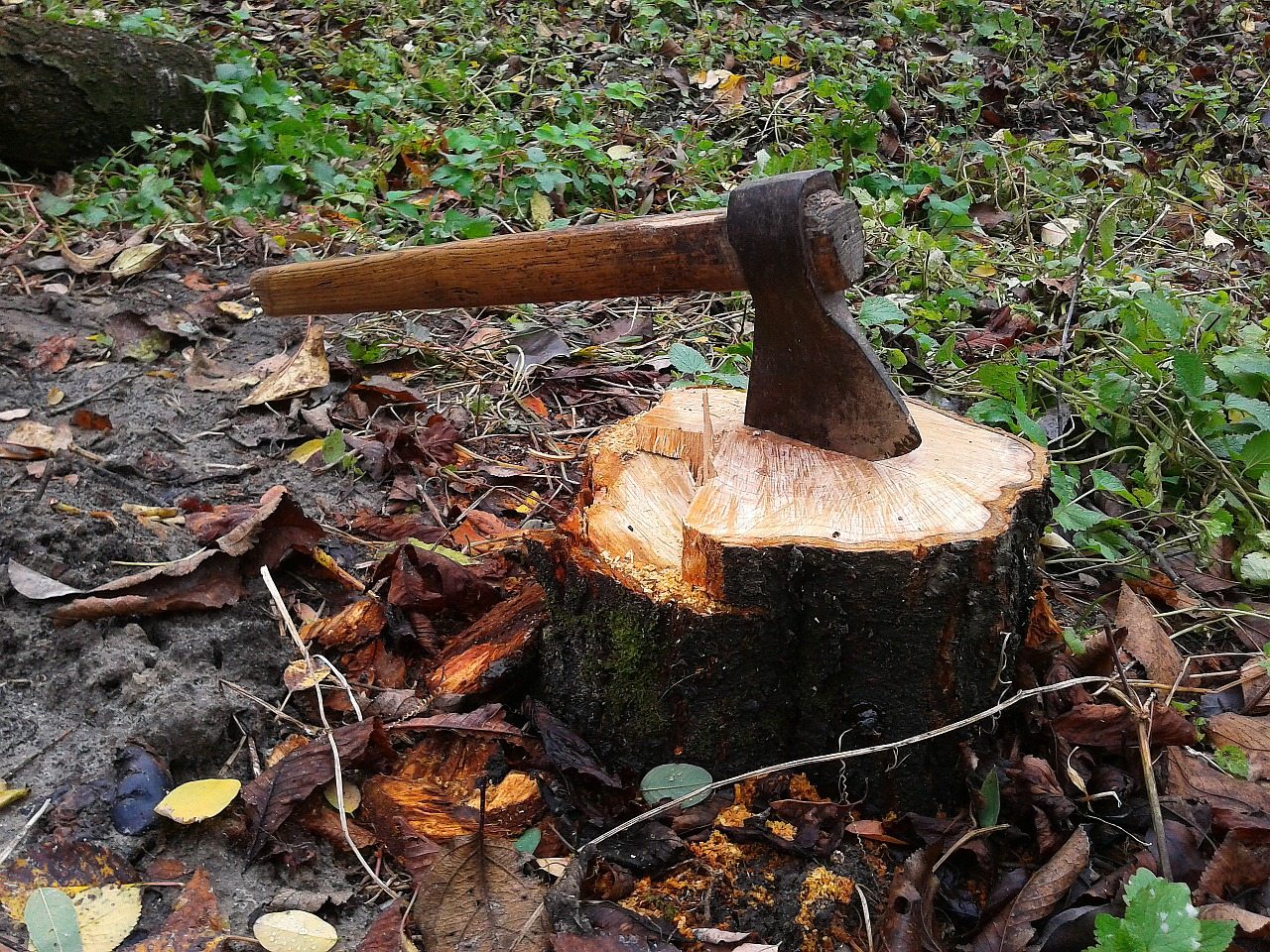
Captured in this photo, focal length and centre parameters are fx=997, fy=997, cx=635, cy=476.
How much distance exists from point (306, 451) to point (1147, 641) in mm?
2340

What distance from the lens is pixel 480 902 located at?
1770 mm

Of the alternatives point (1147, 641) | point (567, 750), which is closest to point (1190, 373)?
point (1147, 641)

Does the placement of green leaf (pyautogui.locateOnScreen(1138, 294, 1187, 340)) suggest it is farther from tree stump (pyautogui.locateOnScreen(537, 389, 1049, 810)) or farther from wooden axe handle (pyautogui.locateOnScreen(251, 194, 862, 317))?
wooden axe handle (pyautogui.locateOnScreen(251, 194, 862, 317))

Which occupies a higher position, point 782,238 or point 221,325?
point 782,238

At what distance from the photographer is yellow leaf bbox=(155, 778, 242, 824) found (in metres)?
1.79

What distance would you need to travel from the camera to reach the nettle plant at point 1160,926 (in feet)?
4.72

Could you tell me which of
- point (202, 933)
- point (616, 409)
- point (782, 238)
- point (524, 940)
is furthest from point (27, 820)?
point (616, 409)

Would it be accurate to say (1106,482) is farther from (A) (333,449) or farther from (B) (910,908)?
(A) (333,449)

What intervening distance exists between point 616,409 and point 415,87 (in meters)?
2.95

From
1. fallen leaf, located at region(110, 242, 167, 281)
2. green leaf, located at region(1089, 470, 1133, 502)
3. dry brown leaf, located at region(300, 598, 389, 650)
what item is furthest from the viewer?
fallen leaf, located at region(110, 242, 167, 281)

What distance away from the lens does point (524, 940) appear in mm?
1718

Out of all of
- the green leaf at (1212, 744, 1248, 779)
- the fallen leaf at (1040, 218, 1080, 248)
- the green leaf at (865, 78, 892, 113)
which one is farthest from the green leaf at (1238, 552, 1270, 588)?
the green leaf at (865, 78, 892, 113)

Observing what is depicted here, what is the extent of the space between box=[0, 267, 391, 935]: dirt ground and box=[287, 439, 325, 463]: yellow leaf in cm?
4

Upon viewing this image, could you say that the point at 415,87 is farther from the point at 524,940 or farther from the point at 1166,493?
the point at 524,940
